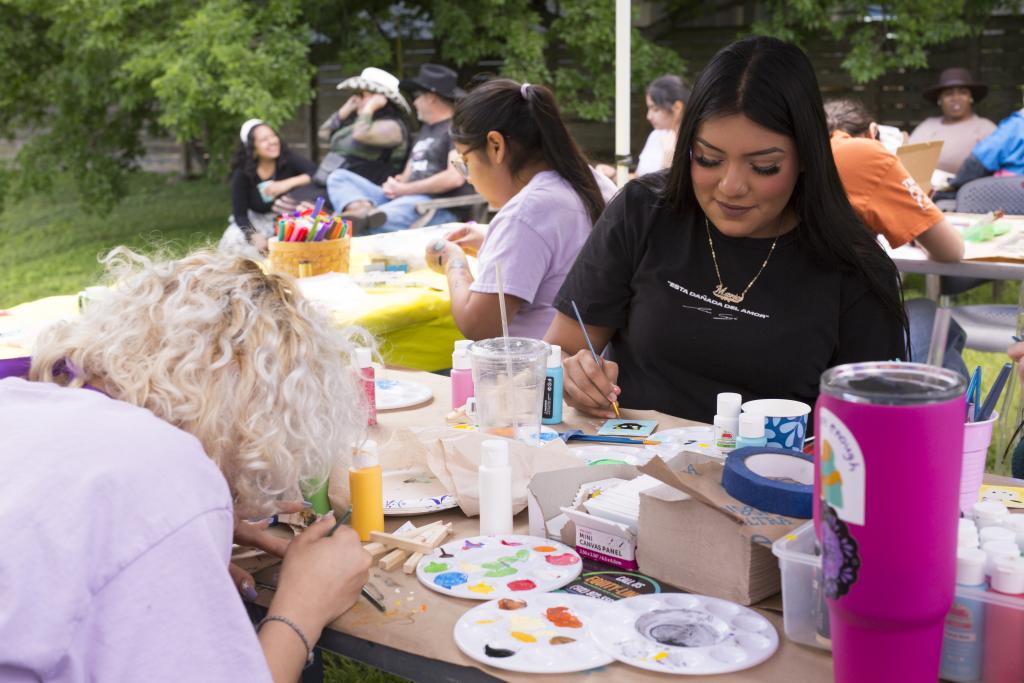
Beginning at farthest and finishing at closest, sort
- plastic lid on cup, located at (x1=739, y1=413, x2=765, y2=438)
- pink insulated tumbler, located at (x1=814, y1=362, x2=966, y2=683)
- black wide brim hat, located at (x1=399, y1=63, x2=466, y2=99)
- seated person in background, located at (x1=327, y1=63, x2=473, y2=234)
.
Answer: black wide brim hat, located at (x1=399, y1=63, x2=466, y2=99), seated person in background, located at (x1=327, y1=63, x2=473, y2=234), plastic lid on cup, located at (x1=739, y1=413, x2=765, y2=438), pink insulated tumbler, located at (x1=814, y1=362, x2=966, y2=683)

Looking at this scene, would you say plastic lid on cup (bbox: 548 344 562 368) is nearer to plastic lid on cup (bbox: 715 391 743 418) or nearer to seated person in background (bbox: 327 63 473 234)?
plastic lid on cup (bbox: 715 391 743 418)

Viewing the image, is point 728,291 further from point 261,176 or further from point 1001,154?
point 261,176

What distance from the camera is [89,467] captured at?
1.02 meters

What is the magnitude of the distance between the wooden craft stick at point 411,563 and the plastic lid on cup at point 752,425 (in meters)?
0.57

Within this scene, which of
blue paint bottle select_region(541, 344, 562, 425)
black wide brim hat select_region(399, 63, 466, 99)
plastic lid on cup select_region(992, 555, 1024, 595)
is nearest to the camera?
plastic lid on cup select_region(992, 555, 1024, 595)

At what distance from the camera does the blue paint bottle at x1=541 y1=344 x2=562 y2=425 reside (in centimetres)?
206

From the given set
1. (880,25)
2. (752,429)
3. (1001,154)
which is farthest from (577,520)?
(880,25)

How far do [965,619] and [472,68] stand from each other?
412 inches

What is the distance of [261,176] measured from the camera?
761cm

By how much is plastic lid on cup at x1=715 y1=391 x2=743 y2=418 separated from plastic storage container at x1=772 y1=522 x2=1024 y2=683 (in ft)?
1.99

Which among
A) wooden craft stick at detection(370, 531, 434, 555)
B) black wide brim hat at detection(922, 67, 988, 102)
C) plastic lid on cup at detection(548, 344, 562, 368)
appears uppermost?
black wide brim hat at detection(922, 67, 988, 102)

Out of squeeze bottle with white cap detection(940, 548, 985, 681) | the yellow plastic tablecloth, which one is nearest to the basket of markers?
the yellow plastic tablecloth

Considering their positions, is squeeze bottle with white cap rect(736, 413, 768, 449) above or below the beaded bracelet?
above

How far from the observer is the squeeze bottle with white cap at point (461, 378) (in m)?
2.21
